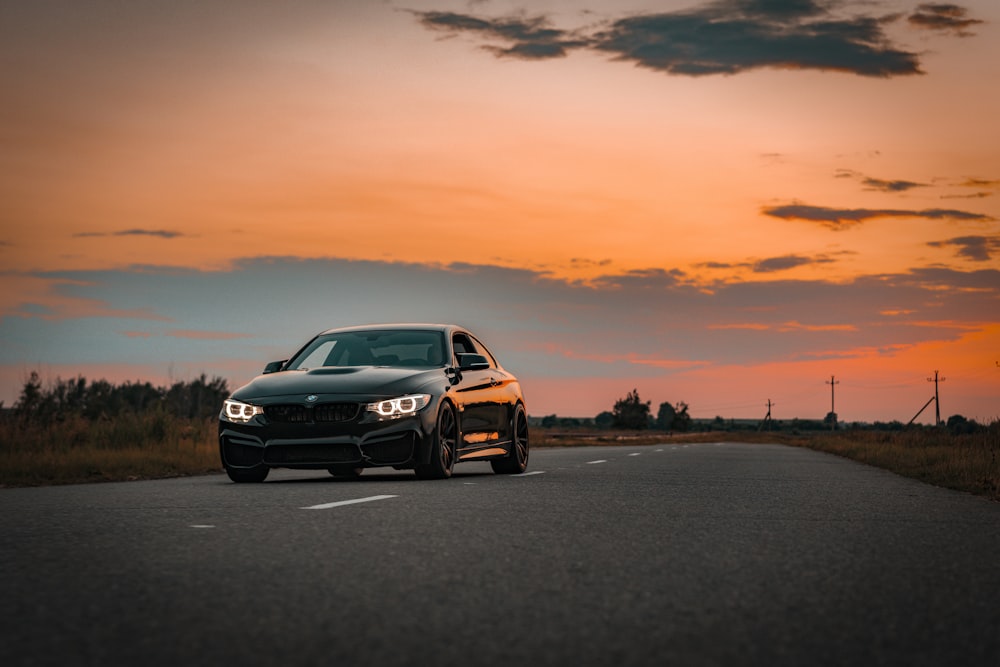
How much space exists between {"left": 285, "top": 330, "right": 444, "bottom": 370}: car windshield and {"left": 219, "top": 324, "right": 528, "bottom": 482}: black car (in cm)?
2

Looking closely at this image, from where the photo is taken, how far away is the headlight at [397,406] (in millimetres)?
12242

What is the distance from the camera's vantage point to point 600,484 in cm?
1225

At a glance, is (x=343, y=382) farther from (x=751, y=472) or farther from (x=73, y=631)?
(x=73, y=631)

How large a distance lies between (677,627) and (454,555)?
2.05 m

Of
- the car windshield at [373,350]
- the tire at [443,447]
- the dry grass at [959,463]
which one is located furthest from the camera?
the dry grass at [959,463]

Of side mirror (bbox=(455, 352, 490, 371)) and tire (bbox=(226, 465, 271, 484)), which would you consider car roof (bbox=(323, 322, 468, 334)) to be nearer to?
side mirror (bbox=(455, 352, 490, 371))

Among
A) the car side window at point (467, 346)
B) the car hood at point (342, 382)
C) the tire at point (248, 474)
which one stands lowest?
the tire at point (248, 474)

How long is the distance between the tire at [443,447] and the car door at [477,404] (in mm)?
278

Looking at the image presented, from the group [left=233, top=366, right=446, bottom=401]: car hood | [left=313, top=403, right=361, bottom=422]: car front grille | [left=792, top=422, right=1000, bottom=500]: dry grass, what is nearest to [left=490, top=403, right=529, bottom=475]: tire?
[left=233, top=366, right=446, bottom=401]: car hood

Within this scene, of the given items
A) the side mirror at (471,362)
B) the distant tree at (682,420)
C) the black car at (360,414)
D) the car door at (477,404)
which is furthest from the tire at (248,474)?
the distant tree at (682,420)

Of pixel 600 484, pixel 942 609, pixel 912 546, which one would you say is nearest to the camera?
pixel 942 609

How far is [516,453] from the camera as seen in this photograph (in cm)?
1516

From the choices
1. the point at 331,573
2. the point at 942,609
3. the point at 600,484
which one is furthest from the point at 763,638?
the point at 600,484

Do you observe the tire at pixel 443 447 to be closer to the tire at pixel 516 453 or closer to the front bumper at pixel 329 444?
the front bumper at pixel 329 444
